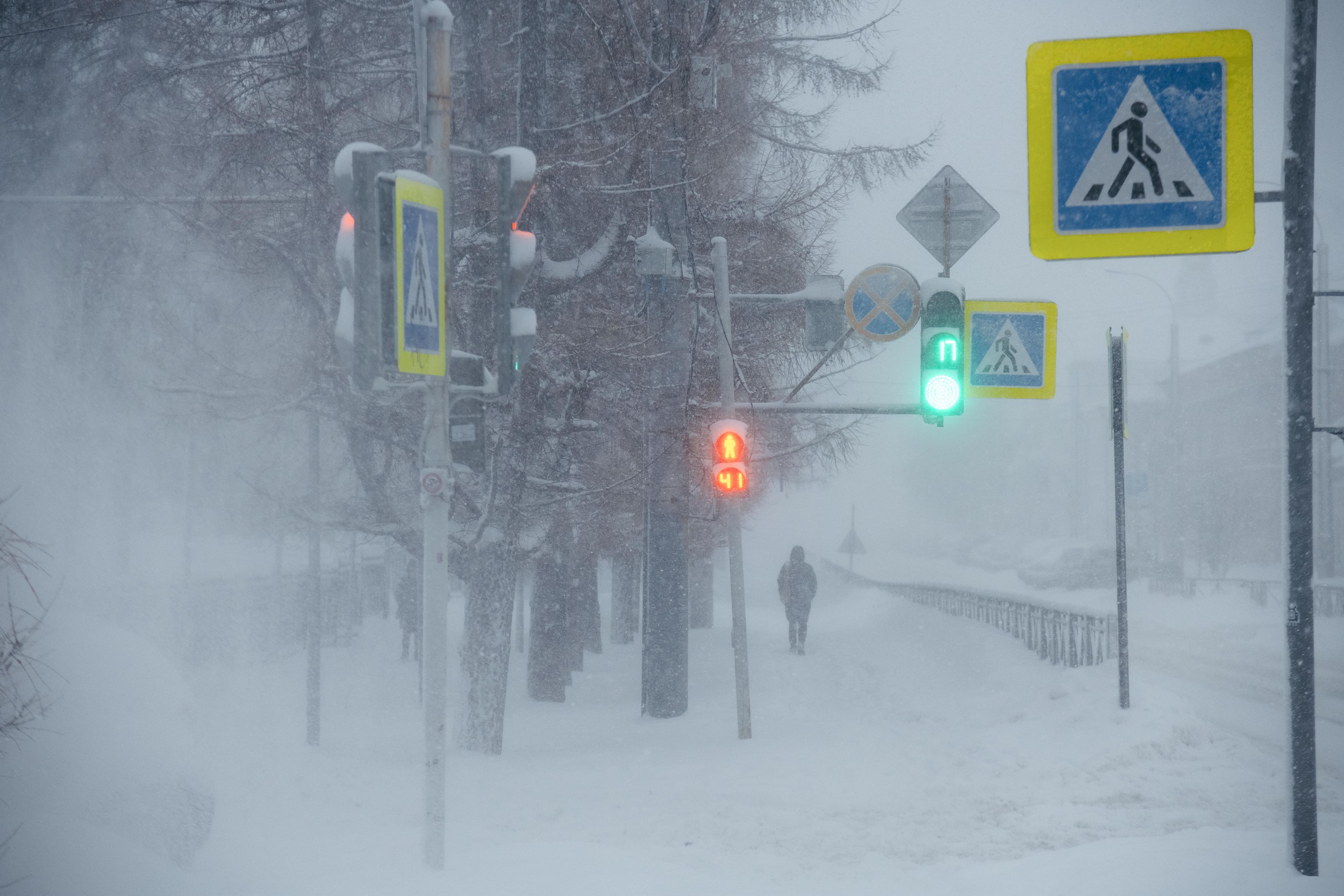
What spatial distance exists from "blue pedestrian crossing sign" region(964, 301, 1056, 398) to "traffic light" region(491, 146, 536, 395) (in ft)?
16.8

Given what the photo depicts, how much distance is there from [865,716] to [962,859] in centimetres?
597

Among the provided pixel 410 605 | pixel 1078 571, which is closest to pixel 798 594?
pixel 410 605

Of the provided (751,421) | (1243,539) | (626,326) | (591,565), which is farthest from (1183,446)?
(626,326)

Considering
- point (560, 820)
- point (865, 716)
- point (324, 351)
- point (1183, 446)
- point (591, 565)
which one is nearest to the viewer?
point (560, 820)

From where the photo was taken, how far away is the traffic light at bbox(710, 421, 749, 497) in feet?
34.5

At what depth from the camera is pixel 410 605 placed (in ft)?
64.0

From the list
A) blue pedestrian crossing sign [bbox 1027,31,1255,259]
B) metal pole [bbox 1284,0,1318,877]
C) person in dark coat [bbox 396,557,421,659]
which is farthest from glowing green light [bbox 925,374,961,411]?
person in dark coat [bbox 396,557,421,659]

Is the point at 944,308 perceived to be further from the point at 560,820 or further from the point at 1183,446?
the point at 1183,446

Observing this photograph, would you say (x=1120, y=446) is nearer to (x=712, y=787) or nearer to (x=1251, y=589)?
(x=712, y=787)

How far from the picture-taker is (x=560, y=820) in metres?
8.56

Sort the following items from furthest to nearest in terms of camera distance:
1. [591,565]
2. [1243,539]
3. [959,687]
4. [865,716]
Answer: [1243,539], [591,565], [959,687], [865,716]

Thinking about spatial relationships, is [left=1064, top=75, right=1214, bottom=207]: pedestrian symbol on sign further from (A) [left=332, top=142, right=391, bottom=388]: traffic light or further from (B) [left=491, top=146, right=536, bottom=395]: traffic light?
(A) [left=332, top=142, right=391, bottom=388]: traffic light

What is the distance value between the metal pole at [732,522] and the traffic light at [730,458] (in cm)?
52

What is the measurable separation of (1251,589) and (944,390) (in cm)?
2304
